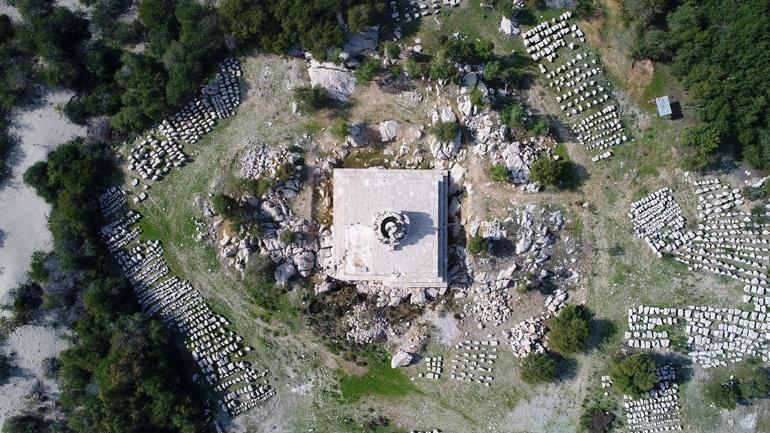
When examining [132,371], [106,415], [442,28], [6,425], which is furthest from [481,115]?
[6,425]

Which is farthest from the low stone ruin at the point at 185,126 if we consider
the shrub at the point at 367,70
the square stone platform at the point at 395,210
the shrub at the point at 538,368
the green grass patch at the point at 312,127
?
the shrub at the point at 538,368

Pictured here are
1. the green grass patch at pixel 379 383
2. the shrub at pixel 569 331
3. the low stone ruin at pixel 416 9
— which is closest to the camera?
the shrub at pixel 569 331

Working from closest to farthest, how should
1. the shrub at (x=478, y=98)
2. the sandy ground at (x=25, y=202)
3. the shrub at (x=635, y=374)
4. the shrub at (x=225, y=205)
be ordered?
1. the shrub at (x=635, y=374)
2. the shrub at (x=225, y=205)
3. the shrub at (x=478, y=98)
4. the sandy ground at (x=25, y=202)

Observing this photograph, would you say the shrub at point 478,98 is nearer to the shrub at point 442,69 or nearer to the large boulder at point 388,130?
the shrub at point 442,69

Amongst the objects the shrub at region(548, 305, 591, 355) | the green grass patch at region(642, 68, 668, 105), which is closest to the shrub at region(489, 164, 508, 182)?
the shrub at region(548, 305, 591, 355)

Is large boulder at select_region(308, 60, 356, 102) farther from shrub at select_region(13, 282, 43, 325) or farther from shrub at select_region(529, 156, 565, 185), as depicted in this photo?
shrub at select_region(13, 282, 43, 325)

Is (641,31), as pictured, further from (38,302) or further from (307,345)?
(38,302)
